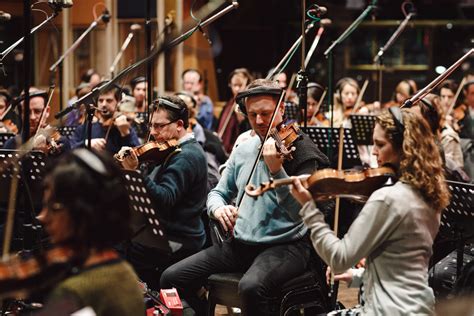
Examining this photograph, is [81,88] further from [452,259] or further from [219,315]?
[452,259]

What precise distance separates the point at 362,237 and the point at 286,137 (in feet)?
3.51

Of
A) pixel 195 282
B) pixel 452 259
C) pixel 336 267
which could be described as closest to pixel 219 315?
pixel 195 282

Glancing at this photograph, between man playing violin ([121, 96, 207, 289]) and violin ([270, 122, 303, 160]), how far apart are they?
0.64m

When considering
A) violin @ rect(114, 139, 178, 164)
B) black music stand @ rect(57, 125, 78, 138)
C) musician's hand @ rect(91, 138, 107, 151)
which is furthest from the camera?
black music stand @ rect(57, 125, 78, 138)

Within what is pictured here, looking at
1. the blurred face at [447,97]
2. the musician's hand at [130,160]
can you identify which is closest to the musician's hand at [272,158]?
the musician's hand at [130,160]

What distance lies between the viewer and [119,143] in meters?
6.00

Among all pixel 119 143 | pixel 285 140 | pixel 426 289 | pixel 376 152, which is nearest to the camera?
pixel 426 289

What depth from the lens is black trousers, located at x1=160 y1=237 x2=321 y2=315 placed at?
12.0 ft

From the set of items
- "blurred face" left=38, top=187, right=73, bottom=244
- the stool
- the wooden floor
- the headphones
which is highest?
the headphones

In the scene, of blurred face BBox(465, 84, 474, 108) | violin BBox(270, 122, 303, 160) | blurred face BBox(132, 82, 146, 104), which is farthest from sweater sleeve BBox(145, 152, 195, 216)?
blurred face BBox(465, 84, 474, 108)

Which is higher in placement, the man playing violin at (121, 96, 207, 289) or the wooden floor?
the man playing violin at (121, 96, 207, 289)

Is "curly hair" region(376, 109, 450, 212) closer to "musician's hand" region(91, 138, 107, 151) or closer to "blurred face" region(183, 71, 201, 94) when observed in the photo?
"musician's hand" region(91, 138, 107, 151)

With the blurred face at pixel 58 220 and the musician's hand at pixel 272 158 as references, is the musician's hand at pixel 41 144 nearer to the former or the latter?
the musician's hand at pixel 272 158

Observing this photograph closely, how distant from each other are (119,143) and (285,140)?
2437 mm
